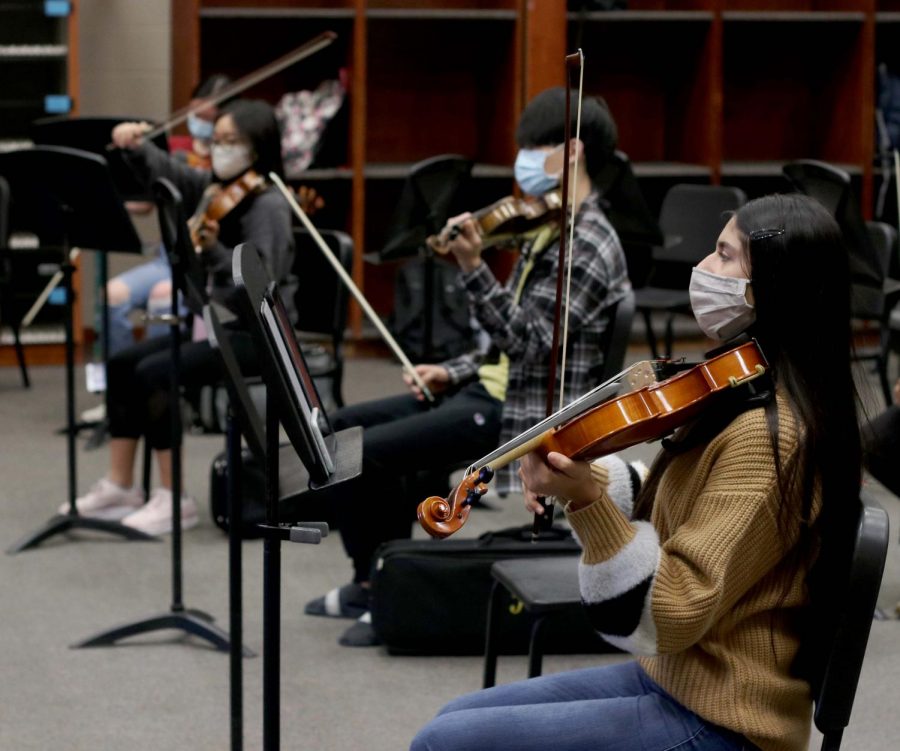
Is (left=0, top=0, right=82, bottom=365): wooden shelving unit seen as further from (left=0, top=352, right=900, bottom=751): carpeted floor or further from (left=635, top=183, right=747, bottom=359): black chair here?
(left=635, top=183, right=747, bottom=359): black chair

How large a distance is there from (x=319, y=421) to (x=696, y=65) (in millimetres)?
4505

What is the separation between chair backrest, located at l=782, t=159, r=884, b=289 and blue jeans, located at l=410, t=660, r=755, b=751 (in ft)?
8.74

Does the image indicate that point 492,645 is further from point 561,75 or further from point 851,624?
point 561,75

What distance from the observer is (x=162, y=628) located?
9.66ft

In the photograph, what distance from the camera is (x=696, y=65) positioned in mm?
6035

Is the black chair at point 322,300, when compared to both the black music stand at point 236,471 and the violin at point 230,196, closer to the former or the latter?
the violin at point 230,196

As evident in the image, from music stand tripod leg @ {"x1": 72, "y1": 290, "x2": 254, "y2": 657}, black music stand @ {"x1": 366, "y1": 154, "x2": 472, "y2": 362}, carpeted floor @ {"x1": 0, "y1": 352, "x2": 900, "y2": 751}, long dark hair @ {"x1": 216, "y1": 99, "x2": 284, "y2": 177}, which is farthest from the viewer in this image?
black music stand @ {"x1": 366, "y1": 154, "x2": 472, "y2": 362}

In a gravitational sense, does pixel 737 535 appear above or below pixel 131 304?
above

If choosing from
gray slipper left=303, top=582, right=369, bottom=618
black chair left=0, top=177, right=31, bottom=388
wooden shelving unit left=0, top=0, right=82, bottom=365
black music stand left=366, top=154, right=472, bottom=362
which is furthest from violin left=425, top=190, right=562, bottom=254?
wooden shelving unit left=0, top=0, right=82, bottom=365

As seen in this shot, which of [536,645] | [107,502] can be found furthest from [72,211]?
[536,645]

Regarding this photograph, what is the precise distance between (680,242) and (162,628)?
2.69m

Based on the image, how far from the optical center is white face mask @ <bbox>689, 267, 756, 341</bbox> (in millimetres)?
1547

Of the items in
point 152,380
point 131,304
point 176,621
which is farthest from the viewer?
point 131,304

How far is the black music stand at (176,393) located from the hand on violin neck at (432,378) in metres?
0.52
